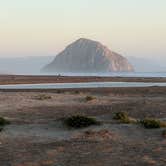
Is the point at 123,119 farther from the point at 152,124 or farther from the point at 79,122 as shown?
the point at 79,122

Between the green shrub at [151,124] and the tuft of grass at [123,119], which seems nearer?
the green shrub at [151,124]

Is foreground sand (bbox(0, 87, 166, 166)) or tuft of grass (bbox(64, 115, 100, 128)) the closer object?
foreground sand (bbox(0, 87, 166, 166))

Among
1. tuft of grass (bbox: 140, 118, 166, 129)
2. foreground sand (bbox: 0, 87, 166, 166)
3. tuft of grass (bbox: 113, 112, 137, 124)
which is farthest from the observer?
tuft of grass (bbox: 113, 112, 137, 124)

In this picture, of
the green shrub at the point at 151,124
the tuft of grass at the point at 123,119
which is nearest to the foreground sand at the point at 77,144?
the green shrub at the point at 151,124

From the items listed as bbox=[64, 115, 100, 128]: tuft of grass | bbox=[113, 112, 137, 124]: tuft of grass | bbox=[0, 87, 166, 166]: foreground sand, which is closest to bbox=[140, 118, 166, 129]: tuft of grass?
bbox=[0, 87, 166, 166]: foreground sand

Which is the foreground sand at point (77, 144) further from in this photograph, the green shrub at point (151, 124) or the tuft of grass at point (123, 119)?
the tuft of grass at point (123, 119)

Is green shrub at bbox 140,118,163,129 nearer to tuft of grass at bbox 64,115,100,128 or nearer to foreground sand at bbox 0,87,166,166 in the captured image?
foreground sand at bbox 0,87,166,166

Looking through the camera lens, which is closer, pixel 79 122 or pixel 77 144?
pixel 77 144

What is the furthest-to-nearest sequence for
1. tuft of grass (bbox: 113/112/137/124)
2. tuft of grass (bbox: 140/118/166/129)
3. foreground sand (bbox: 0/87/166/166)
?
tuft of grass (bbox: 113/112/137/124) → tuft of grass (bbox: 140/118/166/129) → foreground sand (bbox: 0/87/166/166)

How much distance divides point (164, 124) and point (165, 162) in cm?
709

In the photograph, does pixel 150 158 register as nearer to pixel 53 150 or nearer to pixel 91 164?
pixel 91 164

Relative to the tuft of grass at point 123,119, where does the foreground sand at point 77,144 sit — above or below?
A: above

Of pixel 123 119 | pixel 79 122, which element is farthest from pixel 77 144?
pixel 123 119

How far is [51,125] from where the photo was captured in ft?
80.6
